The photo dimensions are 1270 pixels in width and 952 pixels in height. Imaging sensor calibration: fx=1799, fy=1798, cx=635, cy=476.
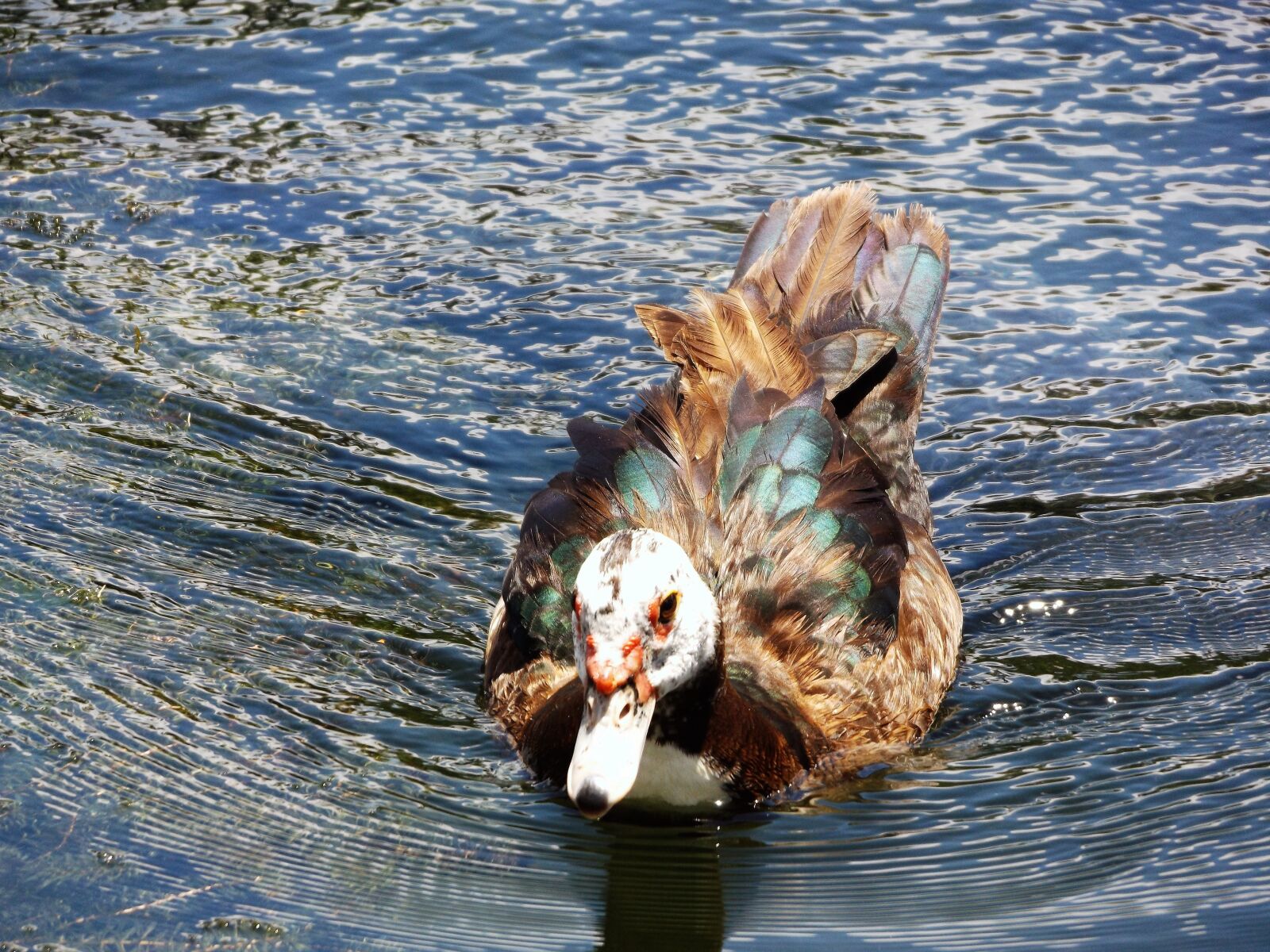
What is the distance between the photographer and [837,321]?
7891mm

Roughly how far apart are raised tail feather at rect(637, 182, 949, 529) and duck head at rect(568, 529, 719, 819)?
1.40 metres

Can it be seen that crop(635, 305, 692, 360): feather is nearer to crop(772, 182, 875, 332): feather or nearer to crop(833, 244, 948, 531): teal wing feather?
crop(772, 182, 875, 332): feather

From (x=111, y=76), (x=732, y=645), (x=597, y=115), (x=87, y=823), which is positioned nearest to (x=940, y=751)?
(x=732, y=645)

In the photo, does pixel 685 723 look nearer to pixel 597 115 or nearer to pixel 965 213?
pixel 965 213

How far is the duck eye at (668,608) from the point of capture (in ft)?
19.0

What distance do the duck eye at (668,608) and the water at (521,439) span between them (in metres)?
0.89

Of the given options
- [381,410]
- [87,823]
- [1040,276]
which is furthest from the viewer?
[1040,276]

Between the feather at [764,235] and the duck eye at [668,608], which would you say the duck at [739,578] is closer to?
the duck eye at [668,608]

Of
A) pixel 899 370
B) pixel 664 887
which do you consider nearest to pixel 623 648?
pixel 664 887

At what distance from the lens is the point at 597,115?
11.7m

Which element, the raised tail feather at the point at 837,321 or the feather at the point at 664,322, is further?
the feather at the point at 664,322

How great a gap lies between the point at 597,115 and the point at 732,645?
581cm

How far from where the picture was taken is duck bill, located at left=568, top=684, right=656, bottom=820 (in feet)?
18.4

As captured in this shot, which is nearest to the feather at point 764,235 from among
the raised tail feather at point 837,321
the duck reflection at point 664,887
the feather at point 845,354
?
the raised tail feather at point 837,321
